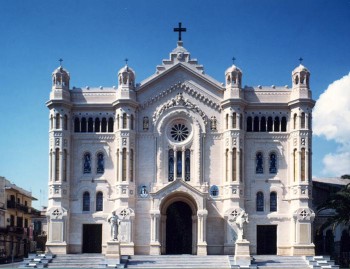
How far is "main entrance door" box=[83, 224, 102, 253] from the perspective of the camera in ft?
184

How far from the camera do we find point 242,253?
5022 centimetres

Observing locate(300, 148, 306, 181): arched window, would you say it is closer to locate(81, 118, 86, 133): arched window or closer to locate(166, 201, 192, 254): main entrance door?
locate(166, 201, 192, 254): main entrance door

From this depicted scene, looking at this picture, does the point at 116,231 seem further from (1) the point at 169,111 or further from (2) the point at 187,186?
(1) the point at 169,111

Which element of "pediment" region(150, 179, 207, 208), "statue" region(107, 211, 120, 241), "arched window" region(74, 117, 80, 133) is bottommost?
"statue" region(107, 211, 120, 241)

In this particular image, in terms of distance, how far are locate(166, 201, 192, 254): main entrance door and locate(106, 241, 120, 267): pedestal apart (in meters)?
7.43

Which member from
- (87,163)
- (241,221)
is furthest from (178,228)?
(87,163)

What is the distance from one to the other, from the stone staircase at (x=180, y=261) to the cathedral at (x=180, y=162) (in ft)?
8.33

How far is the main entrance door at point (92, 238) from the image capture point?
56188mm

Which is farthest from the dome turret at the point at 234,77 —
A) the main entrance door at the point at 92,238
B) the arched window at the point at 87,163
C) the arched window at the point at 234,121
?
the main entrance door at the point at 92,238

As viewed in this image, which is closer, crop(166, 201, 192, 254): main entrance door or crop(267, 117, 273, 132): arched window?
crop(166, 201, 192, 254): main entrance door

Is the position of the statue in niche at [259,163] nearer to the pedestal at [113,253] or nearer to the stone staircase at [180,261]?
the stone staircase at [180,261]

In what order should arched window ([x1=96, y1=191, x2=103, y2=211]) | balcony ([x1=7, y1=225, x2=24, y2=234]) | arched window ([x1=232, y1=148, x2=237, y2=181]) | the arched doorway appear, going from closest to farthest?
arched window ([x1=232, y1=148, x2=237, y2=181]) < the arched doorway < arched window ([x1=96, y1=191, x2=103, y2=211]) < balcony ([x1=7, y1=225, x2=24, y2=234])

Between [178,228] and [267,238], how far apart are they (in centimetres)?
790

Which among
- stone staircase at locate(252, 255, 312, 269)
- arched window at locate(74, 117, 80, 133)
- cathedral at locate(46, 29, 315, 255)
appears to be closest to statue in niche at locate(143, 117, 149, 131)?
cathedral at locate(46, 29, 315, 255)
